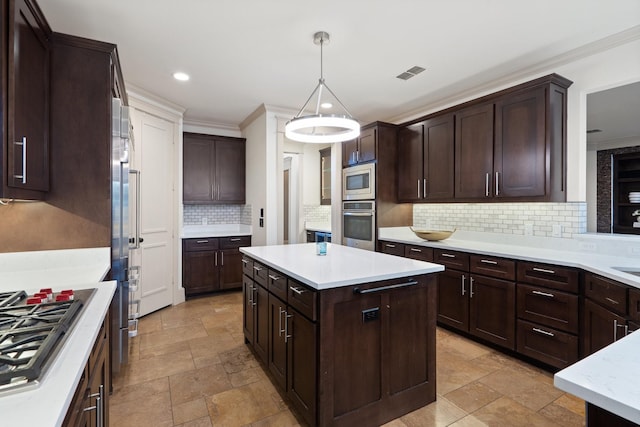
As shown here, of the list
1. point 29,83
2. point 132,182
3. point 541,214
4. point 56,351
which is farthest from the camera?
point 541,214

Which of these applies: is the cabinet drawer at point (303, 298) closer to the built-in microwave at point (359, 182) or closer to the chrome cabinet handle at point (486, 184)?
the chrome cabinet handle at point (486, 184)

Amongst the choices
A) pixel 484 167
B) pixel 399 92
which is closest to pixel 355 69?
pixel 399 92

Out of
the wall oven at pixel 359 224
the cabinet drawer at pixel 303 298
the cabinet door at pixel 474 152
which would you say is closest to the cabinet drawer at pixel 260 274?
the cabinet drawer at pixel 303 298

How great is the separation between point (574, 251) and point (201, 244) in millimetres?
4345

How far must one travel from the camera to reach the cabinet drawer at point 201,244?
4.42m

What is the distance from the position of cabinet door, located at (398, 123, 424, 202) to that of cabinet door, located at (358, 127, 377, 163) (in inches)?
15.6

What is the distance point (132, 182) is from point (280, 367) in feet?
6.40

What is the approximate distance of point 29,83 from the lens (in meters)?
1.68

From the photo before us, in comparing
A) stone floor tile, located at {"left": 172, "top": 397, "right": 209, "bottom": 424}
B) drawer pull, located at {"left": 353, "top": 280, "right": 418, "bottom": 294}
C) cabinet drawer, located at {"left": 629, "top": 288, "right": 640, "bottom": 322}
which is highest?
drawer pull, located at {"left": 353, "top": 280, "right": 418, "bottom": 294}

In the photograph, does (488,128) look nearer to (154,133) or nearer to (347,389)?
(347,389)

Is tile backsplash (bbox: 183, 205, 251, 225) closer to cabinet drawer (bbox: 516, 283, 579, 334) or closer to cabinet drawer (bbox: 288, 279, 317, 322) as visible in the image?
cabinet drawer (bbox: 288, 279, 317, 322)

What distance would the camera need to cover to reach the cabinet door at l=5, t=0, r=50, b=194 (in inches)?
58.1

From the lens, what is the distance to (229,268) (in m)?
4.68

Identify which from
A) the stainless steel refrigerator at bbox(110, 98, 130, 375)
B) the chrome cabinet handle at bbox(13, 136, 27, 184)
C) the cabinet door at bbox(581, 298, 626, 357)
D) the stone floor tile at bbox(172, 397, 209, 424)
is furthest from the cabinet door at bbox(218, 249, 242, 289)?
the cabinet door at bbox(581, 298, 626, 357)
